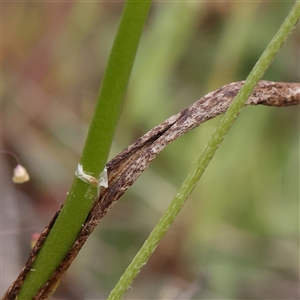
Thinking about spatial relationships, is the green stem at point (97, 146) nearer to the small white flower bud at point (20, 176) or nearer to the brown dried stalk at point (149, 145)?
the brown dried stalk at point (149, 145)

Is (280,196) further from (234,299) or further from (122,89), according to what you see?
(122,89)

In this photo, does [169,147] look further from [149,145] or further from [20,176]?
[149,145]

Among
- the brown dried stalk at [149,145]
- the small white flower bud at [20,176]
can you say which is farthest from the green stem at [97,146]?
the small white flower bud at [20,176]

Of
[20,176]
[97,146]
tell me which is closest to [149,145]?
[97,146]

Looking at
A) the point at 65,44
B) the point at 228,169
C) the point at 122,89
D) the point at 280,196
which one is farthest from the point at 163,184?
the point at 122,89

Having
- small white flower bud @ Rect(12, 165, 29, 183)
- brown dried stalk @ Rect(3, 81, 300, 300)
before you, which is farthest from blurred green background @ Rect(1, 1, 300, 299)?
brown dried stalk @ Rect(3, 81, 300, 300)

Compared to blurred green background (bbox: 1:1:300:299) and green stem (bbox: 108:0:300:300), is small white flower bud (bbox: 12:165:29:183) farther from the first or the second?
blurred green background (bbox: 1:1:300:299)

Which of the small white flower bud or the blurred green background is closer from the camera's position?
the small white flower bud

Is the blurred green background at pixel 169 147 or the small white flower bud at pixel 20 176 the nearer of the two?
the small white flower bud at pixel 20 176
